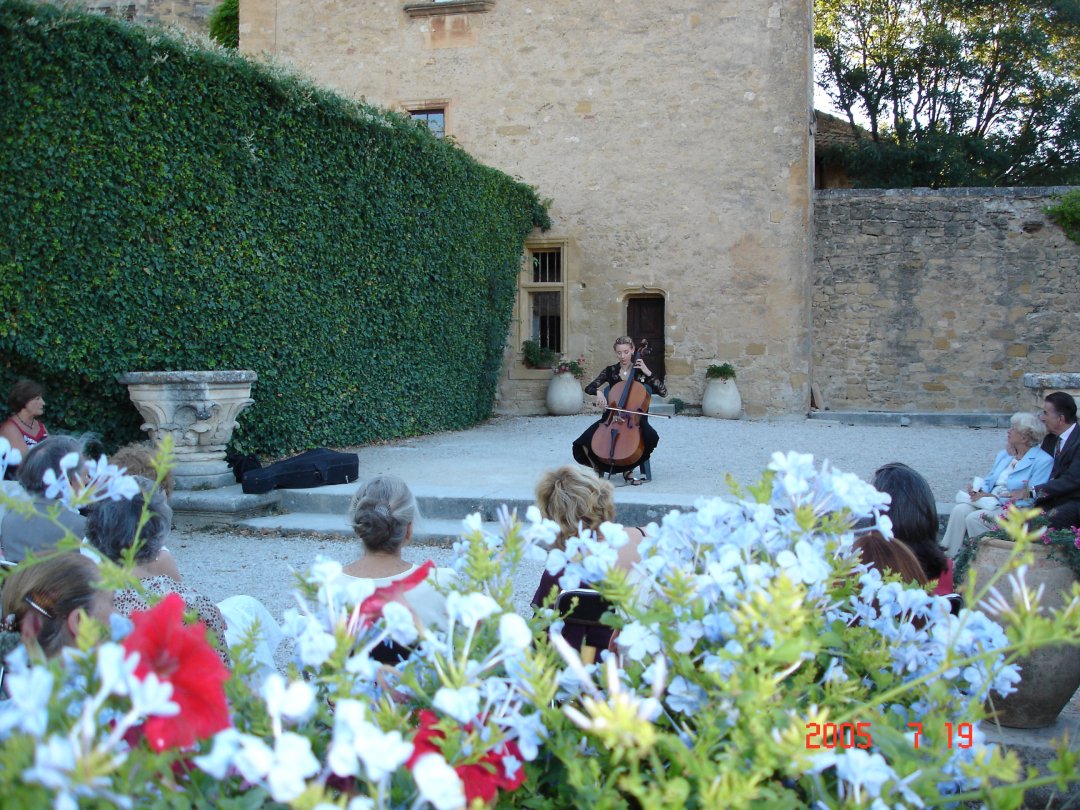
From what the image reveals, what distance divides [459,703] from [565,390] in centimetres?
1215

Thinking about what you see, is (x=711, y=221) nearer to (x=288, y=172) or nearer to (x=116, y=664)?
(x=288, y=172)

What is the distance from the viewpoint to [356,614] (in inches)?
39.8

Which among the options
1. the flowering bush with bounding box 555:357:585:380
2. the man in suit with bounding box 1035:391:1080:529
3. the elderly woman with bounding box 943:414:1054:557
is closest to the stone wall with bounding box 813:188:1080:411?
the flowering bush with bounding box 555:357:585:380

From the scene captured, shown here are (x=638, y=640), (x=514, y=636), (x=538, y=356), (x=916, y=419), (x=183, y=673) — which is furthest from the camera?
(x=538, y=356)

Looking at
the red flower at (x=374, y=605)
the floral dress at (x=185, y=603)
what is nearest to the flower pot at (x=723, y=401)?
the floral dress at (x=185, y=603)

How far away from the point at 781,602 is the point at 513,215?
11.9 m

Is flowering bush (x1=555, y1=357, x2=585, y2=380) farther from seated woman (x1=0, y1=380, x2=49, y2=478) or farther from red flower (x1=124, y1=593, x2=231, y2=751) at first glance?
red flower (x1=124, y1=593, x2=231, y2=751)

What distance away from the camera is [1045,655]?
97.0 inches

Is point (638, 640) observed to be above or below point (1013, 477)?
above

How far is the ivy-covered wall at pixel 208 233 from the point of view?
5613 mm

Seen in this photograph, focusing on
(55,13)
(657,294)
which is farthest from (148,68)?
(657,294)

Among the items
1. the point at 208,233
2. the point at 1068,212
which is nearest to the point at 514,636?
the point at 208,233

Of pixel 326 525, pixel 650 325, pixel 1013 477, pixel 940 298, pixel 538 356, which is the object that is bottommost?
pixel 326 525

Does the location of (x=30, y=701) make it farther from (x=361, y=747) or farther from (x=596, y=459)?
(x=596, y=459)
